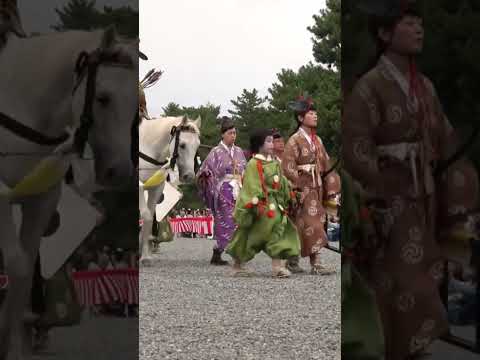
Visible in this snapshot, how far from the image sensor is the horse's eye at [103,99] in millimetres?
4621

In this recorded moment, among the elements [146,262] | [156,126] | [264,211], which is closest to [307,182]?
[264,211]

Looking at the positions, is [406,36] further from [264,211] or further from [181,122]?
[181,122]

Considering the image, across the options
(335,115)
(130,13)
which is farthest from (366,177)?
(335,115)

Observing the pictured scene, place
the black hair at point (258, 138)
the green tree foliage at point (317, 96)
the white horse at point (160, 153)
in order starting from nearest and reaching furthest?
the black hair at point (258, 138), the white horse at point (160, 153), the green tree foliage at point (317, 96)

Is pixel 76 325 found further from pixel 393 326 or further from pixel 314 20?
pixel 314 20

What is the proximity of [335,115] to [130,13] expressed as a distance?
1046 inches

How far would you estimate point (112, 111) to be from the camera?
4.61m

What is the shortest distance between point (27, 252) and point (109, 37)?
1.01m

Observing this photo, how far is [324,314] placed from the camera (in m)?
8.34

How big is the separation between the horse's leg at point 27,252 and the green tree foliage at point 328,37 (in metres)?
30.0

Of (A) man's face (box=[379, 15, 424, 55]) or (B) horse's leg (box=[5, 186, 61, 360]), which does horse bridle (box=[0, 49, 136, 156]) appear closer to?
(B) horse's leg (box=[5, 186, 61, 360])

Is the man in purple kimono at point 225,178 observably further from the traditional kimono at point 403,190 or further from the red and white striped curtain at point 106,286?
the traditional kimono at point 403,190

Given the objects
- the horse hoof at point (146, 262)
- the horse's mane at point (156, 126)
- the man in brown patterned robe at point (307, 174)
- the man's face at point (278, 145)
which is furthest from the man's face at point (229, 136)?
the man in brown patterned robe at point (307, 174)

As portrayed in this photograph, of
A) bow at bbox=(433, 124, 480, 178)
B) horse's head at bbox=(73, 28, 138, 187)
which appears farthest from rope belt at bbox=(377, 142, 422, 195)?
horse's head at bbox=(73, 28, 138, 187)
